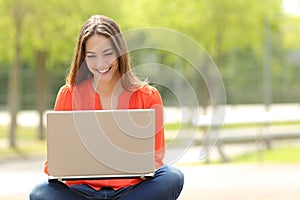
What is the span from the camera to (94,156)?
2.81 m

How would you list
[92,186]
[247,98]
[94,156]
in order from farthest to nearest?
1. [247,98]
2. [92,186]
3. [94,156]

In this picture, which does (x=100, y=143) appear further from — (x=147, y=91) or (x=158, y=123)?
(x=147, y=91)

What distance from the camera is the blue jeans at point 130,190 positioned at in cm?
295


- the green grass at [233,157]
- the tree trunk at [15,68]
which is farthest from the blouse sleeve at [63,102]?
the tree trunk at [15,68]

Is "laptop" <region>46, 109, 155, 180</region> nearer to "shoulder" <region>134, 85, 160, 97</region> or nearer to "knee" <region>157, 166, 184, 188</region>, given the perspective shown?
"knee" <region>157, 166, 184, 188</region>

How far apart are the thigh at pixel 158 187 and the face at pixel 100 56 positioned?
18.5 inches

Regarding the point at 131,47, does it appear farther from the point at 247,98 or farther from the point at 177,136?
the point at 247,98

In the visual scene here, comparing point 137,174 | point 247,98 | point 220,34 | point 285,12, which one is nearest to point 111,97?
point 137,174

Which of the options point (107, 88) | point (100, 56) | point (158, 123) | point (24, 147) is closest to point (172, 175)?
point (158, 123)

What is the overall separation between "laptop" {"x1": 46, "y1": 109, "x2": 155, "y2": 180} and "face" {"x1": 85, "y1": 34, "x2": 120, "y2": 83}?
0.28m

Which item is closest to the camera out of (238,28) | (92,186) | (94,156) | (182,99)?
(94,156)

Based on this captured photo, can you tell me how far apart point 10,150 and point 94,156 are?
47.4 ft

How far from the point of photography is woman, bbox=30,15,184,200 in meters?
2.97

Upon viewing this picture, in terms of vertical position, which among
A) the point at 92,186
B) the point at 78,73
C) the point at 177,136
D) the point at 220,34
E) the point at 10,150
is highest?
the point at 220,34
